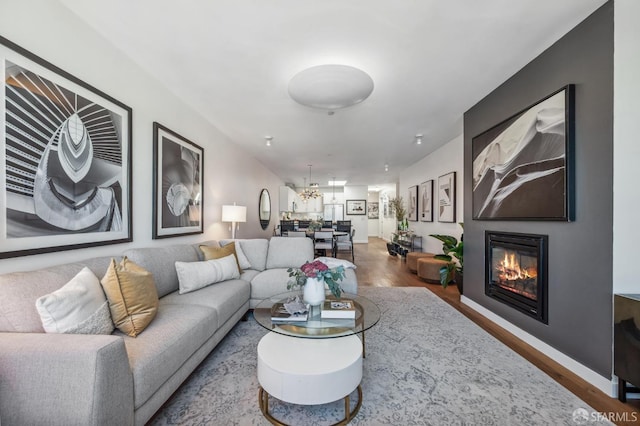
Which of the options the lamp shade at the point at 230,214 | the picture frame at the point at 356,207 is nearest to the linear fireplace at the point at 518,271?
the lamp shade at the point at 230,214

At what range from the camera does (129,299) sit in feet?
5.21

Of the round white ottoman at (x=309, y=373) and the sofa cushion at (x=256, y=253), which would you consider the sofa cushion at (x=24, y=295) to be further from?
the sofa cushion at (x=256, y=253)

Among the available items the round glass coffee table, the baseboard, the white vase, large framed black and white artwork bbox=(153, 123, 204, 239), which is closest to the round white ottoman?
the round glass coffee table

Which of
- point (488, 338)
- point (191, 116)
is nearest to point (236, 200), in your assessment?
point (191, 116)

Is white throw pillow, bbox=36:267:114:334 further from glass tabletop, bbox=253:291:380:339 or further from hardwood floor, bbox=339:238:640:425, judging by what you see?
hardwood floor, bbox=339:238:640:425

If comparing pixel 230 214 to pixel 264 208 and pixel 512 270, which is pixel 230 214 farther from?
pixel 512 270

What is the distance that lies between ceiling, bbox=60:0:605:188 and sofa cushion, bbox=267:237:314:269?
177cm

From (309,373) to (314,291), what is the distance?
2.10 feet

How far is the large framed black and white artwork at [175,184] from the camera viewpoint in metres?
2.67

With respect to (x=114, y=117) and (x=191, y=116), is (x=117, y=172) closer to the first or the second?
(x=114, y=117)

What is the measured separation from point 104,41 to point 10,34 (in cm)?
70

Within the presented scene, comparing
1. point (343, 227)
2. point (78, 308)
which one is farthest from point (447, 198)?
point (78, 308)

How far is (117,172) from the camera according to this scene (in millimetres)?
2166

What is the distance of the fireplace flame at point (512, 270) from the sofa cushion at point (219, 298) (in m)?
2.77
